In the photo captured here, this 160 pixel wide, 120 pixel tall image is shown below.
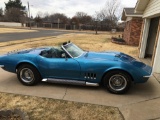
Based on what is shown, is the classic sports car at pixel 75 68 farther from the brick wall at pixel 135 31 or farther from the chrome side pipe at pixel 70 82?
the brick wall at pixel 135 31

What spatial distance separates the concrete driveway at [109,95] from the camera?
3867mm

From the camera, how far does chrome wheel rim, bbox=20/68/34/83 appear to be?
5211mm

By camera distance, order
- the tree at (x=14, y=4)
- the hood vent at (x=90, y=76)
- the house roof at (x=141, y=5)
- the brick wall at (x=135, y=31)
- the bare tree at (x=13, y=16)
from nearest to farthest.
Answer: the hood vent at (x=90, y=76)
the house roof at (x=141, y=5)
the brick wall at (x=135, y=31)
the bare tree at (x=13, y=16)
the tree at (x=14, y=4)

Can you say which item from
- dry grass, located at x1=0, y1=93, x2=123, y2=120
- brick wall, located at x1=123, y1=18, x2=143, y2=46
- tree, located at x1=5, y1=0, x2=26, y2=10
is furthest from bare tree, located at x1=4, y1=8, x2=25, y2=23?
dry grass, located at x1=0, y1=93, x2=123, y2=120

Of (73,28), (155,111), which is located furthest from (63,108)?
(73,28)

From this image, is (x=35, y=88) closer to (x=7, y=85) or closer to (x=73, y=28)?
(x=7, y=85)

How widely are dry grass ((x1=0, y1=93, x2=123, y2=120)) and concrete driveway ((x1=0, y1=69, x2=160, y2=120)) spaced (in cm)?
23

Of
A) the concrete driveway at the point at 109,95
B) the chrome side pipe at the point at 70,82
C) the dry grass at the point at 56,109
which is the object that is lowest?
the dry grass at the point at 56,109

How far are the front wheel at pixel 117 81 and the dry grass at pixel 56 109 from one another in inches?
32.2

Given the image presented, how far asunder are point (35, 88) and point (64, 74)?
3.07 ft

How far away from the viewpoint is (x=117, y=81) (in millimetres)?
4680

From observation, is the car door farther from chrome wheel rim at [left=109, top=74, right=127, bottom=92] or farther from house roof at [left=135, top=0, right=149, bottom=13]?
A: house roof at [left=135, top=0, right=149, bottom=13]

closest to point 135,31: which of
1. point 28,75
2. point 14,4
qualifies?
point 28,75

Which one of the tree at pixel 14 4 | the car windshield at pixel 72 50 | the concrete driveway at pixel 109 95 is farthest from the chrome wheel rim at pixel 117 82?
the tree at pixel 14 4
